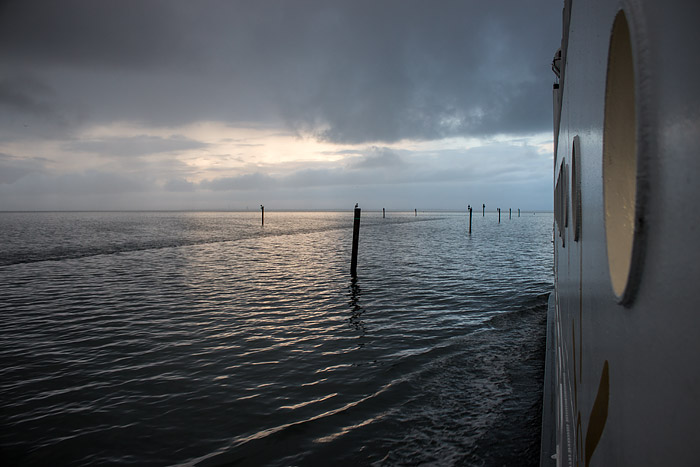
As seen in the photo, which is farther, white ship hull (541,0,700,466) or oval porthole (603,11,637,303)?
oval porthole (603,11,637,303)

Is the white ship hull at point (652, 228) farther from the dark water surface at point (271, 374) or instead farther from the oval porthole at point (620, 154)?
the dark water surface at point (271, 374)

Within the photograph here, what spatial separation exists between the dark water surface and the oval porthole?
4.59 m

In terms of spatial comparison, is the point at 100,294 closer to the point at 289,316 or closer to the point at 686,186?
the point at 289,316

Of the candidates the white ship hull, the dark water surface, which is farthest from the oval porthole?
the dark water surface

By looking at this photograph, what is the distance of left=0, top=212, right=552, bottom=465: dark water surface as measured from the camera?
507 centimetres

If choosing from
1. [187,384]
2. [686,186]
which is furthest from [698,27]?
[187,384]

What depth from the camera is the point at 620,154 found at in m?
0.92

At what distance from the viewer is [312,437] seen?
17.3ft

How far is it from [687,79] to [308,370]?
23.9 ft

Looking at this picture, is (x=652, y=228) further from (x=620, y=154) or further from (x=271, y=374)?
(x=271, y=374)

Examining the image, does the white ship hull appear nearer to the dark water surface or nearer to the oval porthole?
the oval porthole

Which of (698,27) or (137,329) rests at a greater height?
(698,27)

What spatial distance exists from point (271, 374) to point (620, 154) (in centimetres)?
691

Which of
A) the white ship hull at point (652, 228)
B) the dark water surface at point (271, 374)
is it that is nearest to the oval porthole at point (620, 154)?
the white ship hull at point (652, 228)
